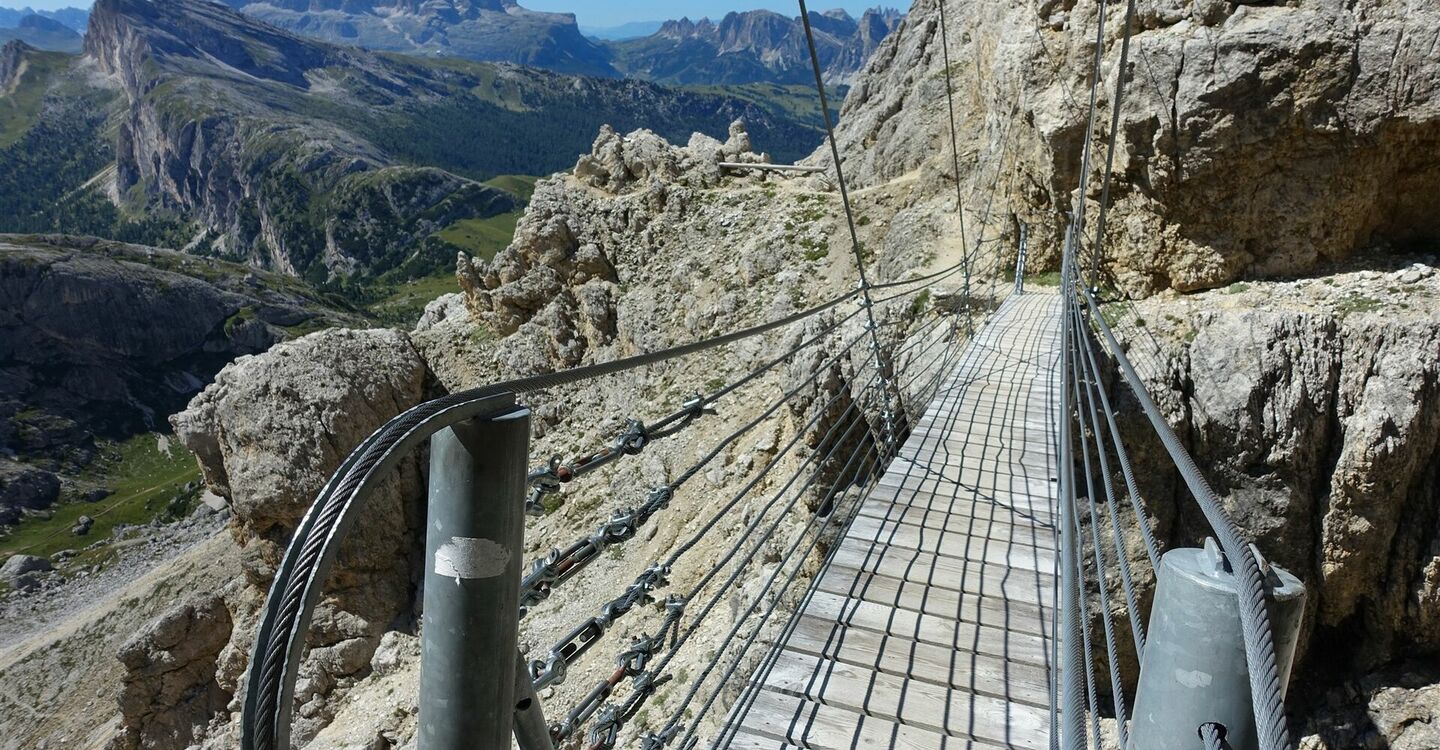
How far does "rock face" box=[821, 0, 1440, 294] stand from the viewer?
9.02m

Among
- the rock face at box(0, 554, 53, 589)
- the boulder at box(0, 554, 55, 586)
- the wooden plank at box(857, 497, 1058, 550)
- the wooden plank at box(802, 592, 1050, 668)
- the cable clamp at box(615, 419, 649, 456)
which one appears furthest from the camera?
the boulder at box(0, 554, 55, 586)

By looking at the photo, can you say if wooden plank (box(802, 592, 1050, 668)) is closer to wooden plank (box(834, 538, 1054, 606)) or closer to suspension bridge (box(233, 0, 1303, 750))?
suspension bridge (box(233, 0, 1303, 750))

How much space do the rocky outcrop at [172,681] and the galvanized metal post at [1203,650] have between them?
79.6ft

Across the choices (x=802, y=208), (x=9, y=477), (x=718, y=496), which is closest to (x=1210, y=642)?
(x=718, y=496)

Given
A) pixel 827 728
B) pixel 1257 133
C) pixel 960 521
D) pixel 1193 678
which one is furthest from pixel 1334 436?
pixel 1193 678

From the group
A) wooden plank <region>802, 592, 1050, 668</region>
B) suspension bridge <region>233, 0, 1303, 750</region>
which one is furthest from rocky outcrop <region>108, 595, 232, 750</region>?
wooden plank <region>802, 592, 1050, 668</region>

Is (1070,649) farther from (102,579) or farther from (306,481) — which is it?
(102,579)

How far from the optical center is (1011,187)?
52.1 ft

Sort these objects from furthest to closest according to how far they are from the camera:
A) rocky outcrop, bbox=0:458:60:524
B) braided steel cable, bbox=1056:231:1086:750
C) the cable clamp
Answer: rocky outcrop, bbox=0:458:60:524 → the cable clamp → braided steel cable, bbox=1056:231:1086:750

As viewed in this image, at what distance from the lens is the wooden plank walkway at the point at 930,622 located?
3.17 metres

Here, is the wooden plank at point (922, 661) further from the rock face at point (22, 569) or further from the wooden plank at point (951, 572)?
the rock face at point (22, 569)

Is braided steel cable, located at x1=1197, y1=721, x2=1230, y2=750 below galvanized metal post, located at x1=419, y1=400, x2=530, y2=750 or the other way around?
below

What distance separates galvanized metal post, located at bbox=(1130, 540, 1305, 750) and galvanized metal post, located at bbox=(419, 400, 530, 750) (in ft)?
3.75

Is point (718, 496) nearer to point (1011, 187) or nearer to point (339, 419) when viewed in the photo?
point (1011, 187)
